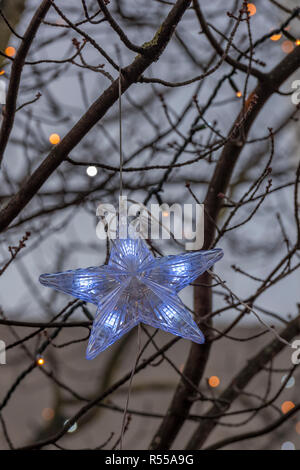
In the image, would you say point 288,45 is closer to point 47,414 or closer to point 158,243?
point 158,243

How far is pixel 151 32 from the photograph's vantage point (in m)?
2.07

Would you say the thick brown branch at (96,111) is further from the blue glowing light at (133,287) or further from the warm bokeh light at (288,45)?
the warm bokeh light at (288,45)

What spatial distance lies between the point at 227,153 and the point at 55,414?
204 centimetres

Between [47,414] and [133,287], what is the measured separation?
232 cm

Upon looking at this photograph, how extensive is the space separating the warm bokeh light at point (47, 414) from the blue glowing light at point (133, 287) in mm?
2223

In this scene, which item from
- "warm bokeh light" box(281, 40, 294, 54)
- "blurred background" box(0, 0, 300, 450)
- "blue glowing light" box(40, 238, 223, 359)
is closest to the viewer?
"blue glowing light" box(40, 238, 223, 359)
